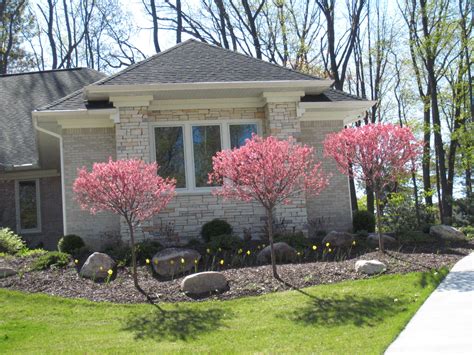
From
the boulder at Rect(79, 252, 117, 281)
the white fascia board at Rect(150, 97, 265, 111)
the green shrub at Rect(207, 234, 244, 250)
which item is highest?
the white fascia board at Rect(150, 97, 265, 111)

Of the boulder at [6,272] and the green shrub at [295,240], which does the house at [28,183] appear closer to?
the boulder at [6,272]

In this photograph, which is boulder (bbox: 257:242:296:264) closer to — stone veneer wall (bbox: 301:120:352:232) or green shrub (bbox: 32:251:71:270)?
stone veneer wall (bbox: 301:120:352:232)

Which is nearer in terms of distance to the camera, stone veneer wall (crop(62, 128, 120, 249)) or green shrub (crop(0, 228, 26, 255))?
green shrub (crop(0, 228, 26, 255))

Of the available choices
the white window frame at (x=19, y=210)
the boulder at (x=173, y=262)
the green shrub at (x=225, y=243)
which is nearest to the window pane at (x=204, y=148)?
the green shrub at (x=225, y=243)

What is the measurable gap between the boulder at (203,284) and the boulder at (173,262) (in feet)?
3.64

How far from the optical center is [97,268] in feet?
30.4

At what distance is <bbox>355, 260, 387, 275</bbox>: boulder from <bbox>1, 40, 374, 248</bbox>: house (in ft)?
13.1

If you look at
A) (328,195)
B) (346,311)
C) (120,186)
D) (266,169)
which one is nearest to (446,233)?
(328,195)

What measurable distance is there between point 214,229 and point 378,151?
3.96 meters

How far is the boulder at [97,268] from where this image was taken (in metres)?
9.23

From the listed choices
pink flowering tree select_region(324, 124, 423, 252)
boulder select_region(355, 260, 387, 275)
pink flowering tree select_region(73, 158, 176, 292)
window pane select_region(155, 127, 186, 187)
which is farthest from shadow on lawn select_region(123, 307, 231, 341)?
window pane select_region(155, 127, 186, 187)

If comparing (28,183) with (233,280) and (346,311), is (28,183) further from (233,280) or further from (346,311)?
(346,311)

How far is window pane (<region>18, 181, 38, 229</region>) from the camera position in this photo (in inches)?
663

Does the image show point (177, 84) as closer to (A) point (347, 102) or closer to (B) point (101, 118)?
(B) point (101, 118)
